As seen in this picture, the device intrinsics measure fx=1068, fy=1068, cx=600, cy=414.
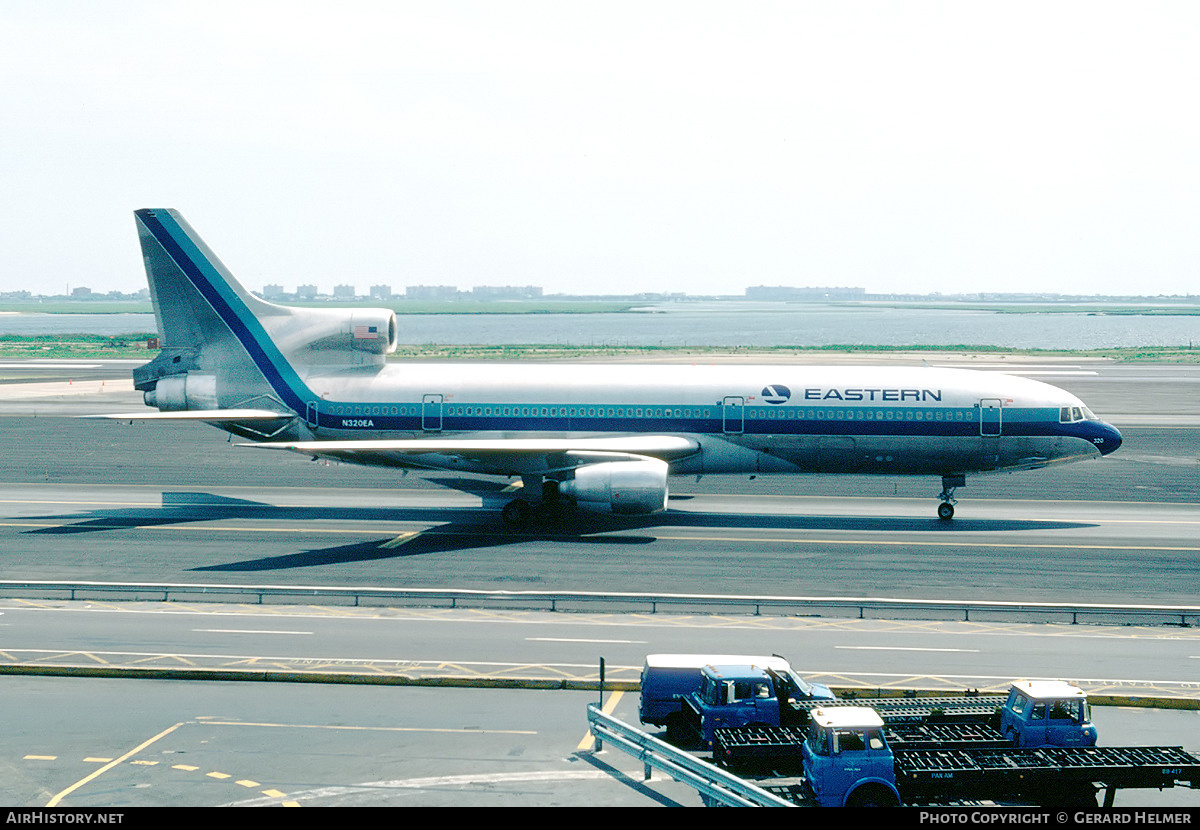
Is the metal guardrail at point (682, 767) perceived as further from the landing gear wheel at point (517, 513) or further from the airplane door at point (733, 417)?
the airplane door at point (733, 417)

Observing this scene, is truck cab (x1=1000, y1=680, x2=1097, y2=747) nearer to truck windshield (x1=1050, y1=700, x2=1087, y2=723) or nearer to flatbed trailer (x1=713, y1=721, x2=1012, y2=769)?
truck windshield (x1=1050, y1=700, x2=1087, y2=723)

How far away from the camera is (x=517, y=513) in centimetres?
4181

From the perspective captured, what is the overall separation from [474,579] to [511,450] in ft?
28.6

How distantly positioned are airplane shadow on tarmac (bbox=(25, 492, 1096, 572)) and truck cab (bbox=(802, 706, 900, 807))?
2206 centimetres

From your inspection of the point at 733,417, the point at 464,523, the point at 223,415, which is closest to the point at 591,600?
the point at 464,523

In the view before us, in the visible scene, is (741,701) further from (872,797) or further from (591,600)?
(591,600)

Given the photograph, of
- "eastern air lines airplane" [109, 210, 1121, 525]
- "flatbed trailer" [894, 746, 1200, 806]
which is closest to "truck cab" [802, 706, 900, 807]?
"flatbed trailer" [894, 746, 1200, 806]

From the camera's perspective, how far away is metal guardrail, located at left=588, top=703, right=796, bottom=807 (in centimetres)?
1582

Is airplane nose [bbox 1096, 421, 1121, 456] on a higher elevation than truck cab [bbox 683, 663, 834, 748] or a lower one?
higher

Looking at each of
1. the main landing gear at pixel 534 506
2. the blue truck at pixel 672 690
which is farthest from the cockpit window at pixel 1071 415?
the blue truck at pixel 672 690

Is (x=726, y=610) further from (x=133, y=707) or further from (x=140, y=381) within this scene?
(x=140, y=381)

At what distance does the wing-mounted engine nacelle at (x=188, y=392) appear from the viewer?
149ft

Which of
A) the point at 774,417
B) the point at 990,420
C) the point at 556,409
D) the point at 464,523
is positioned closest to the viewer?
the point at 464,523
